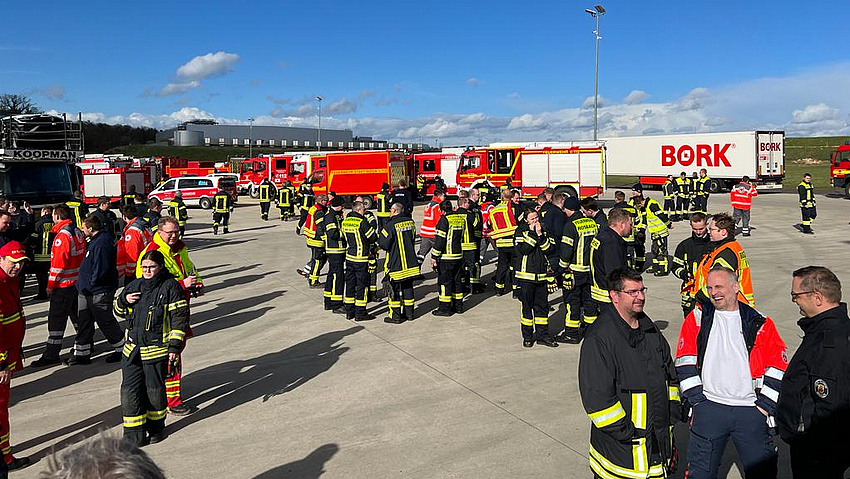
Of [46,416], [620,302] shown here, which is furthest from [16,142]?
[620,302]

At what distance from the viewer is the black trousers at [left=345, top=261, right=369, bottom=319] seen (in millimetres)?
9758

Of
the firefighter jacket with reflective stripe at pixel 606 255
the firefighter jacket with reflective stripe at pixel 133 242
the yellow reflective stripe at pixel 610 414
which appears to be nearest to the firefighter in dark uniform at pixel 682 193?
the firefighter jacket with reflective stripe at pixel 606 255

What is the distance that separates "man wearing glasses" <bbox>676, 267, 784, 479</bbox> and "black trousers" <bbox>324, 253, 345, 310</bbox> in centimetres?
690

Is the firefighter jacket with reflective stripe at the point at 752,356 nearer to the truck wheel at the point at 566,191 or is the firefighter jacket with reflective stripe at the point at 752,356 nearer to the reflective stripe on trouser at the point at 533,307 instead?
the reflective stripe on trouser at the point at 533,307

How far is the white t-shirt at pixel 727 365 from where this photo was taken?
3.79 metres

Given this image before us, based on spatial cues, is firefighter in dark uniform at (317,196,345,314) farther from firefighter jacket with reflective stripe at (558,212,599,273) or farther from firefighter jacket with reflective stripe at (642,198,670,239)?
firefighter jacket with reflective stripe at (642,198,670,239)

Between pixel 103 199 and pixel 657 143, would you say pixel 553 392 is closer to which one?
pixel 103 199

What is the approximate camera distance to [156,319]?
18.1 feet

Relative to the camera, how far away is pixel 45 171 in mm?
14281

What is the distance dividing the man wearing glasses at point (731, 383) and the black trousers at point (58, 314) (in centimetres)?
737

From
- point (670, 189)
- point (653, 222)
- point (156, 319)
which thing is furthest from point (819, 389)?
point (670, 189)

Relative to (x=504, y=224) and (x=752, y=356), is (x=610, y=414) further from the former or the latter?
(x=504, y=224)

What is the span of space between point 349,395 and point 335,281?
3803mm

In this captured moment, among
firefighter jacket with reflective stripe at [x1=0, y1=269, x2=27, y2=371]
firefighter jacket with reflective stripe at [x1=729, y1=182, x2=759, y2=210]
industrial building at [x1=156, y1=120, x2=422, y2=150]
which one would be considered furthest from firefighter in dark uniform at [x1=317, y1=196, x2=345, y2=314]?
industrial building at [x1=156, y1=120, x2=422, y2=150]
